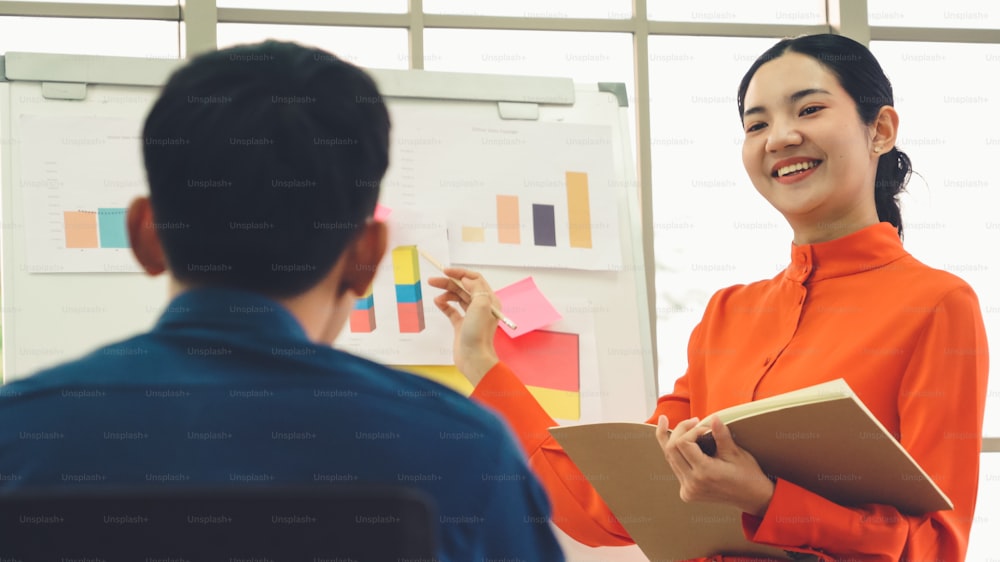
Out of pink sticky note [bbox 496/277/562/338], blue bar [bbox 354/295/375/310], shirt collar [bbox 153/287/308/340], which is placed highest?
shirt collar [bbox 153/287/308/340]

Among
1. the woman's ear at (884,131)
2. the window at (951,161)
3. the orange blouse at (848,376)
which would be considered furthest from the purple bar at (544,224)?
the window at (951,161)

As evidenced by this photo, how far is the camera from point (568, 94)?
2570mm

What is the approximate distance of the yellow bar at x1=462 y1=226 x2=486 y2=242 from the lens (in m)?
2.42

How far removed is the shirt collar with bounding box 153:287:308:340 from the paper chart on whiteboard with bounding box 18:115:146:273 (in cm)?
160

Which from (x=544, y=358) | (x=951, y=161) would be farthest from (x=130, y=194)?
(x=951, y=161)

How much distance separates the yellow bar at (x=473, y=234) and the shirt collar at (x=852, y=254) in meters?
0.77

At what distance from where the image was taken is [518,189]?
2.48 m

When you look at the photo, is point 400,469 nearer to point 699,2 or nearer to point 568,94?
point 568,94

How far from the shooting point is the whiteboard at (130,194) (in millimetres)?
2209

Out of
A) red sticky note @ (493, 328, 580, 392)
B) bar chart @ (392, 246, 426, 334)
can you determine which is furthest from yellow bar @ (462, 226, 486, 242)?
red sticky note @ (493, 328, 580, 392)

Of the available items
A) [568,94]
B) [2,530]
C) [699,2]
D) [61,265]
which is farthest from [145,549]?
[699,2]

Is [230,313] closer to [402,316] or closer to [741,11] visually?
[402,316]

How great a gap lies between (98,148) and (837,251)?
1.56 metres

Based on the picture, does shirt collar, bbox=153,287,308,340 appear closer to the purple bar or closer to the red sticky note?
the red sticky note
